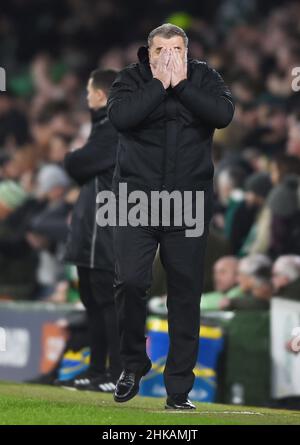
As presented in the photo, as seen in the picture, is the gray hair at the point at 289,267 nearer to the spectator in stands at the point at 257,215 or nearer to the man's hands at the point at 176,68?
the spectator in stands at the point at 257,215

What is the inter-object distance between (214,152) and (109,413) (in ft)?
21.9

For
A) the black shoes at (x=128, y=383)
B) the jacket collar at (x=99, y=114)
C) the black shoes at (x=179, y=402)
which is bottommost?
the black shoes at (x=179, y=402)

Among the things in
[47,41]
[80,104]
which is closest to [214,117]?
[80,104]

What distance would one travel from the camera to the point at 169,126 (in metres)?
8.27

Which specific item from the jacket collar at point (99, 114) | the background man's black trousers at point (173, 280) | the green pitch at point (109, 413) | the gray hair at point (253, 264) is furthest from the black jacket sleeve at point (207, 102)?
the gray hair at point (253, 264)

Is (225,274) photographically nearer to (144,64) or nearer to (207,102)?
(144,64)

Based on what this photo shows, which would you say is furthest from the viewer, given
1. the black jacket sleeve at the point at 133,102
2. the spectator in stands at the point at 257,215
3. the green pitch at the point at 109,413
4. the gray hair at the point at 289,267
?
the spectator in stands at the point at 257,215

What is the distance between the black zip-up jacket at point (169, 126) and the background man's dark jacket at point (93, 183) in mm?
1498

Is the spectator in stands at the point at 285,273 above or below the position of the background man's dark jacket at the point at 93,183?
below

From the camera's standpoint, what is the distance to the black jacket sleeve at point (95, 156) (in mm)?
9898

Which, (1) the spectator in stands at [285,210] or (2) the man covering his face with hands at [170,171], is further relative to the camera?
(1) the spectator in stands at [285,210]

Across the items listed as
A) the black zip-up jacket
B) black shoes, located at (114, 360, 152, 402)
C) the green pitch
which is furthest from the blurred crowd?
the black zip-up jacket

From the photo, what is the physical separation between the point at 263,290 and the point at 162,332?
36.6 inches

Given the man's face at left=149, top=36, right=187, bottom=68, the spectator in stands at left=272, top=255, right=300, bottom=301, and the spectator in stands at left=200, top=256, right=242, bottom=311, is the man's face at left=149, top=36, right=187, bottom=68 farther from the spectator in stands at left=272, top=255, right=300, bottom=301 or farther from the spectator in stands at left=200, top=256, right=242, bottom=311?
the spectator in stands at left=200, top=256, right=242, bottom=311
